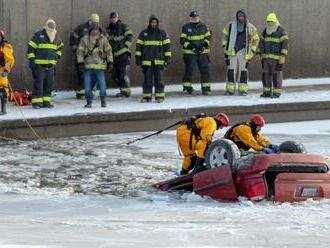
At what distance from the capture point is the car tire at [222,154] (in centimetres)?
1128

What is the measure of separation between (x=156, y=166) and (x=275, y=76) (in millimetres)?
7056

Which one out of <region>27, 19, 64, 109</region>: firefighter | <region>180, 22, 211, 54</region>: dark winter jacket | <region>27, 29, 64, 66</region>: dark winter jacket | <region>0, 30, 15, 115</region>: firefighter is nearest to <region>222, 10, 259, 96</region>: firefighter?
<region>180, 22, 211, 54</region>: dark winter jacket

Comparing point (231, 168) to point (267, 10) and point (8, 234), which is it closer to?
point (8, 234)

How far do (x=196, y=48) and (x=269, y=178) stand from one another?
32.1ft

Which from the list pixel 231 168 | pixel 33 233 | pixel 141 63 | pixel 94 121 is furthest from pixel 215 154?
pixel 141 63

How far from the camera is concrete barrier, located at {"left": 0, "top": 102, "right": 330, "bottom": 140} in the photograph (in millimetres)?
16625

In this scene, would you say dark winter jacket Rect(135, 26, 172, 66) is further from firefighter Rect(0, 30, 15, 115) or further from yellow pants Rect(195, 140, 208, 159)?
yellow pants Rect(195, 140, 208, 159)

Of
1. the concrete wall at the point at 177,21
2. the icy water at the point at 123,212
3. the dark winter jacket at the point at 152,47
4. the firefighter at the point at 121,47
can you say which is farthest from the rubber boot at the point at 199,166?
the concrete wall at the point at 177,21

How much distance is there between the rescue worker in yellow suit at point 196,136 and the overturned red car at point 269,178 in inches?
34.1

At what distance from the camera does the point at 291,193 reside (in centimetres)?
1091

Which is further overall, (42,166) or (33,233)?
(42,166)

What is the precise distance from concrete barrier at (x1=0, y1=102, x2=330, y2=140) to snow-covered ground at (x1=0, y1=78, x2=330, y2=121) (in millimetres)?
230

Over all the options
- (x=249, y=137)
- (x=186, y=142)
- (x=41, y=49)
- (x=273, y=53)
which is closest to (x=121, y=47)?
(x=41, y=49)

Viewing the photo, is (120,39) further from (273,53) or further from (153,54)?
(273,53)
